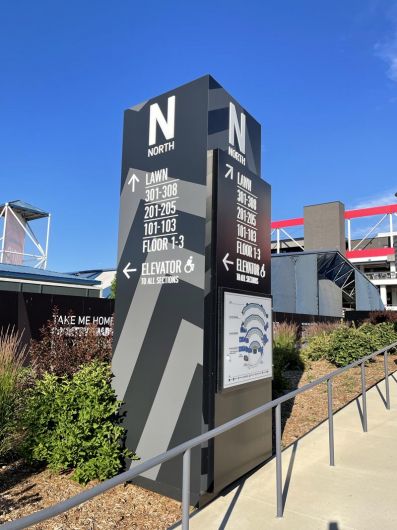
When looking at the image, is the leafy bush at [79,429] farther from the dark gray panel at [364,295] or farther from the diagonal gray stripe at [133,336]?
the dark gray panel at [364,295]

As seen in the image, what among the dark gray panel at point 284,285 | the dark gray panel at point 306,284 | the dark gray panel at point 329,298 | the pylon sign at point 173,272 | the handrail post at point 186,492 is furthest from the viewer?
the dark gray panel at point 329,298

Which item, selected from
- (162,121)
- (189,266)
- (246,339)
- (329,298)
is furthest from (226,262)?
(329,298)

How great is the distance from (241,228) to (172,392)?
75.2 inches

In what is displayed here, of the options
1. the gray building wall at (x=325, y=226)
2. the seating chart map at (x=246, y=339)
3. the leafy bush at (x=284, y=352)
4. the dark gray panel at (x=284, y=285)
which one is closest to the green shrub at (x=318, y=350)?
the leafy bush at (x=284, y=352)

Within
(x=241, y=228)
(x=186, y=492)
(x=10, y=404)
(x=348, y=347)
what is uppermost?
(x=241, y=228)

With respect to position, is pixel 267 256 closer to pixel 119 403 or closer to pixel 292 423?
pixel 119 403

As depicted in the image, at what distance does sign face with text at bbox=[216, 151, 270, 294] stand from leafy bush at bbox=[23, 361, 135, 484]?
1869 millimetres

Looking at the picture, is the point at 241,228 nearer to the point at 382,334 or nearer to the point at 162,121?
the point at 162,121

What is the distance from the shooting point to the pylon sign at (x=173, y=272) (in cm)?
429

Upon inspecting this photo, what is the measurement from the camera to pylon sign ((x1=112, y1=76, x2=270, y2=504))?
429cm

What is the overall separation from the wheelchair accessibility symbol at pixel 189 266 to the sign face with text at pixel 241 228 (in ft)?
0.94

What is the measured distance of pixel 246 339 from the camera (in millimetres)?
4742

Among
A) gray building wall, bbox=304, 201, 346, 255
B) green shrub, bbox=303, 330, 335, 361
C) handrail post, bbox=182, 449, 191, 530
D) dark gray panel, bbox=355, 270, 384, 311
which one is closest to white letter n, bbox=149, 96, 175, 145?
handrail post, bbox=182, 449, 191, 530

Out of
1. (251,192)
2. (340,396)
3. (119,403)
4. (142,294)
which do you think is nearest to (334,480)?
(119,403)
